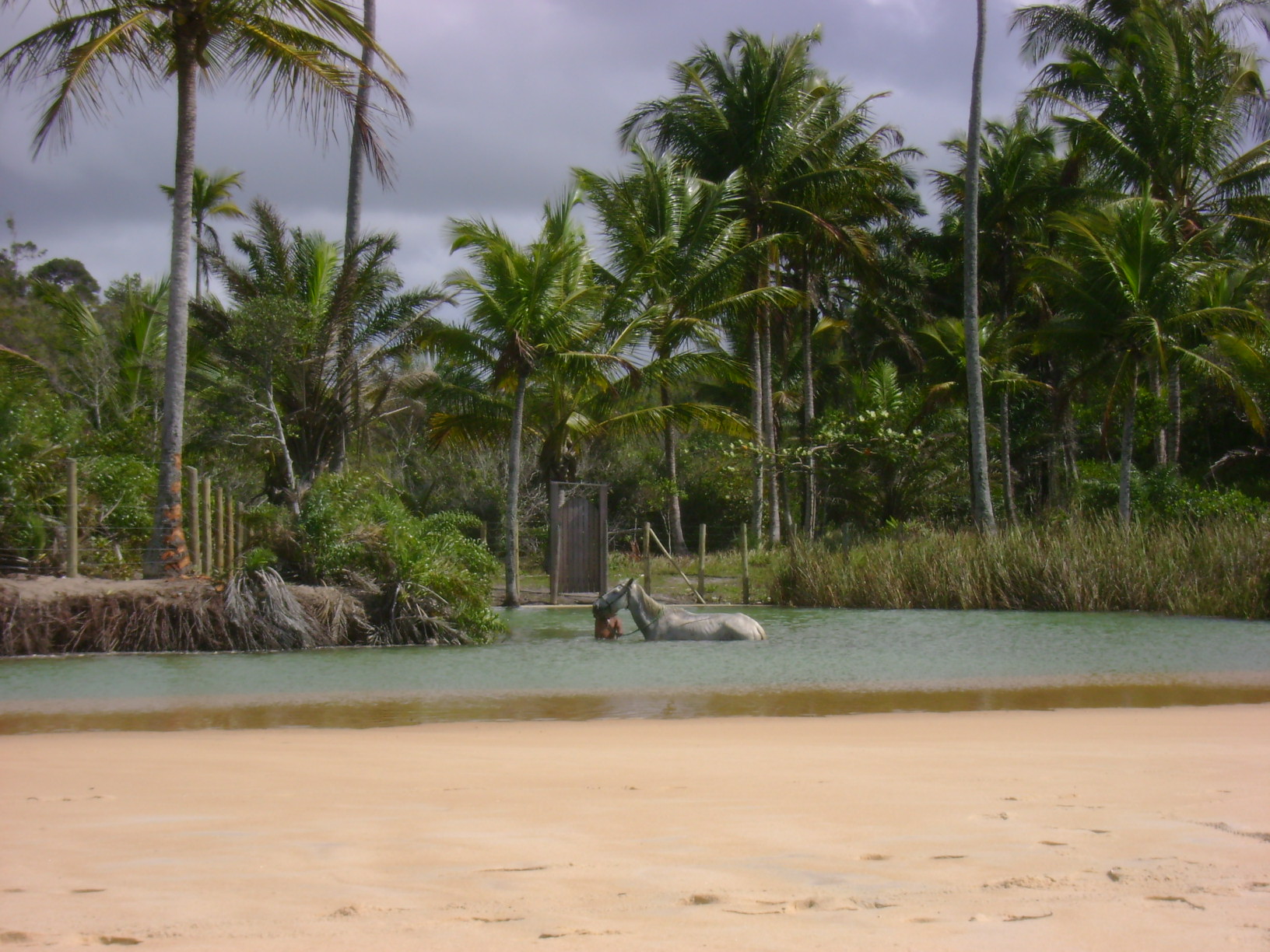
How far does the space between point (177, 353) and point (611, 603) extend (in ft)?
22.5

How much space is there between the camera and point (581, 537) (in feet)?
72.4

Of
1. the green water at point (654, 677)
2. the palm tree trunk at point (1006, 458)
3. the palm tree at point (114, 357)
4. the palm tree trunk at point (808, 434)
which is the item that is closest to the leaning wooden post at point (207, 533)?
the green water at point (654, 677)

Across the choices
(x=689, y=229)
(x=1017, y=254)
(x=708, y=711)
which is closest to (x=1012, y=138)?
(x=1017, y=254)

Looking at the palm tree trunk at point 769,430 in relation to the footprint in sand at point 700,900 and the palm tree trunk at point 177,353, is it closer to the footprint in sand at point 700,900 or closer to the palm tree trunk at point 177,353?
the palm tree trunk at point 177,353

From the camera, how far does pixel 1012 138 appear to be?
103 ft

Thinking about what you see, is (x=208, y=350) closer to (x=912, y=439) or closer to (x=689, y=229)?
(x=689, y=229)

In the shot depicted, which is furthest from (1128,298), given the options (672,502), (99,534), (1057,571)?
(99,534)

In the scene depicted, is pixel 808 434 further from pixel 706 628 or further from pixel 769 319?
pixel 706 628

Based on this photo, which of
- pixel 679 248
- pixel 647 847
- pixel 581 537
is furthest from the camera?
pixel 679 248

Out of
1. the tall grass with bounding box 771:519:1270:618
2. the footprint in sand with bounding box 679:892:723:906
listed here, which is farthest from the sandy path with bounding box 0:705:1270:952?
the tall grass with bounding box 771:519:1270:618

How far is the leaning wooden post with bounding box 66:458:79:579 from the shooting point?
13.6 meters

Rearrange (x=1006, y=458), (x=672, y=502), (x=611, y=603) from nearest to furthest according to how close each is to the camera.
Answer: (x=611, y=603) < (x=672, y=502) < (x=1006, y=458)

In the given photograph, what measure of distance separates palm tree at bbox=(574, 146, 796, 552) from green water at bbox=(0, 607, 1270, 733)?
477 inches

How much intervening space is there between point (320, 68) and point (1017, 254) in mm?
23280
